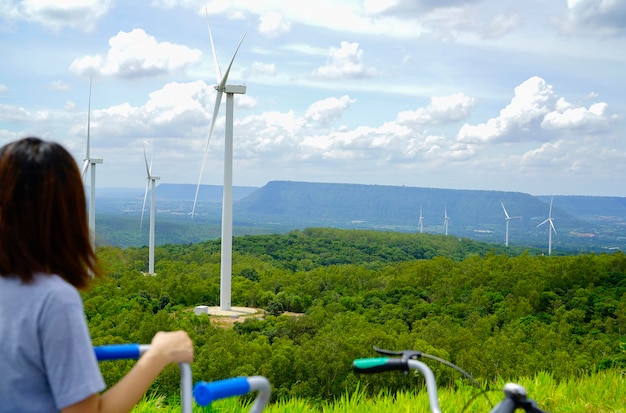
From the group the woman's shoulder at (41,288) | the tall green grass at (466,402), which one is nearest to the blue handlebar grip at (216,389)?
the woman's shoulder at (41,288)

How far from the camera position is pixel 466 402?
7.69 meters

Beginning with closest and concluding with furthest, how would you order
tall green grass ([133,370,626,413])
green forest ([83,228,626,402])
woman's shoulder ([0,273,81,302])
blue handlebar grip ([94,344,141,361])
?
woman's shoulder ([0,273,81,302]), blue handlebar grip ([94,344,141,361]), tall green grass ([133,370,626,413]), green forest ([83,228,626,402])

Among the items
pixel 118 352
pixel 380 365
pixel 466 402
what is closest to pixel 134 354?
pixel 118 352

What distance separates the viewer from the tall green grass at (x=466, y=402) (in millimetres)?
7387

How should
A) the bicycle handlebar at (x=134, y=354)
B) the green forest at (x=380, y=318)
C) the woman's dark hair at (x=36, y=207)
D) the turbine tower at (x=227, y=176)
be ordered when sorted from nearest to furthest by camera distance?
the woman's dark hair at (x=36, y=207) → the bicycle handlebar at (x=134, y=354) → the green forest at (x=380, y=318) → the turbine tower at (x=227, y=176)

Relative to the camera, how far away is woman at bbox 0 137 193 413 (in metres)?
2.53

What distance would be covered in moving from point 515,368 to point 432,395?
27.6m

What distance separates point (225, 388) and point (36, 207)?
96cm

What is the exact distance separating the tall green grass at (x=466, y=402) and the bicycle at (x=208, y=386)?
13.6 feet

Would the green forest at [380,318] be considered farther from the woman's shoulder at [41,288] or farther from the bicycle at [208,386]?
the woman's shoulder at [41,288]

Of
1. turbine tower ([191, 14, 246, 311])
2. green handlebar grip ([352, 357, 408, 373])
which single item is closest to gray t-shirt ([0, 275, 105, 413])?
green handlebar grip ([352, 357, 408, 373])

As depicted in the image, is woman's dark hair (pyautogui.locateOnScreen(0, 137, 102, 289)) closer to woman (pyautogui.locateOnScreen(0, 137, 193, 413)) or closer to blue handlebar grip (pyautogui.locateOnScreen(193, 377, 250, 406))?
woman (pyautogui.locateOnScreen(0, 137, 193, 413))

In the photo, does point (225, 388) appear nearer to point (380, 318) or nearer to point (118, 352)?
point (118, 352)

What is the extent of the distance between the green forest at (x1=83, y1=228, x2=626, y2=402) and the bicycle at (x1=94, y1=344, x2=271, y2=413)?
43.9 ft
